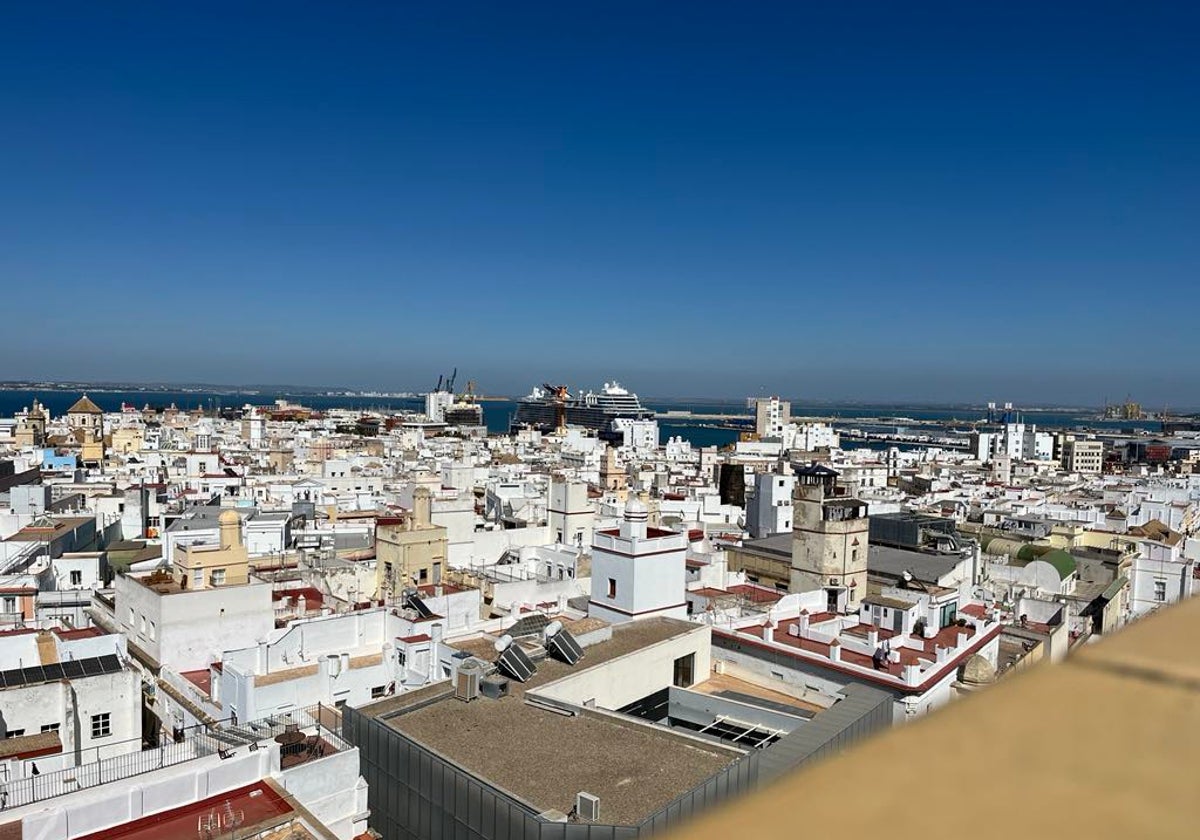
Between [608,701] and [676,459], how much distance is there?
246 feet

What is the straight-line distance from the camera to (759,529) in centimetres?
3591

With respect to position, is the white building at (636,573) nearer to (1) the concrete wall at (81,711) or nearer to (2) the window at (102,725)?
(1) the concrete wall at (81,711)

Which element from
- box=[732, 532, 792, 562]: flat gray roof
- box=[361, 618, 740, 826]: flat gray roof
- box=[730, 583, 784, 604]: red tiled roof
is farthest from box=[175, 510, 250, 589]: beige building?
box=[732, 532, 792, 562]: flat gray roof

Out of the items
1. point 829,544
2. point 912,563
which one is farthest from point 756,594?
point 912,563

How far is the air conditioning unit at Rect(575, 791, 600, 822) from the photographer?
7.73m

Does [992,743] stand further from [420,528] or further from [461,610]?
[420,528]

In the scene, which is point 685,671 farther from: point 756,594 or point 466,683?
point 756,594

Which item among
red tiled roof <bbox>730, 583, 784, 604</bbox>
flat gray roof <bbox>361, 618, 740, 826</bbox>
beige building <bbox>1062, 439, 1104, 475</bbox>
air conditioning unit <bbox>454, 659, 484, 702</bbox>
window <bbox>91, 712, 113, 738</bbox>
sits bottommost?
beige building <bbox>1062, 439, 1104, 475</bbox>

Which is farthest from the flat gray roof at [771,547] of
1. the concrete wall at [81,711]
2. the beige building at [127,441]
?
the beige building at [127,441]

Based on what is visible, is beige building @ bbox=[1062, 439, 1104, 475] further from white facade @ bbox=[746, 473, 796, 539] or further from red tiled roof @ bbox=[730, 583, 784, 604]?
red tiled roof @ bbox=[730, 583, 784, 604]

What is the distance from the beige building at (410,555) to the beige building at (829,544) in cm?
941

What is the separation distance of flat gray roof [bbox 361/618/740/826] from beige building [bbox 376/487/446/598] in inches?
412

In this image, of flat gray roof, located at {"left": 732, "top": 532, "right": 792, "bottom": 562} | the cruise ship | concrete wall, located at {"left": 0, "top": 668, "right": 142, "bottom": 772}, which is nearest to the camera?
concrete wall, located at {"left": 0, "top": 668, "right": 142, "bottom": 772}

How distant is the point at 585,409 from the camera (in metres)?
142
